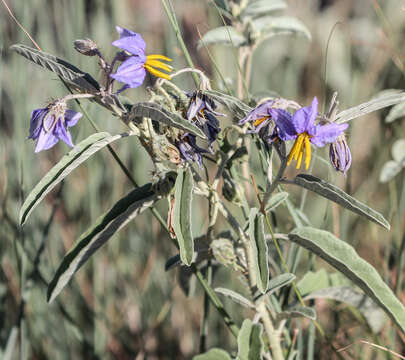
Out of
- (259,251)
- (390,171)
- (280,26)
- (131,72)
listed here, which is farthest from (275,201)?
(280,26)

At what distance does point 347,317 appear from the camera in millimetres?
1733

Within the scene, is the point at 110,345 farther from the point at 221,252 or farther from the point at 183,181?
the point at 183,181

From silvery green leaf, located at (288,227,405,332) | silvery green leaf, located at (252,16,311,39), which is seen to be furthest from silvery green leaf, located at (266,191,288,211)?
silvery green leaf, located at (252,16,311,39)

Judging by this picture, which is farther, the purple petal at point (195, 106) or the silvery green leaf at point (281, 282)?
the silvery green leaf at point (281, 282)

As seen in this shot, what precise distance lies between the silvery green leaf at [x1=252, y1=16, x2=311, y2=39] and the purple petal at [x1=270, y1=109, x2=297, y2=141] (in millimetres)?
730

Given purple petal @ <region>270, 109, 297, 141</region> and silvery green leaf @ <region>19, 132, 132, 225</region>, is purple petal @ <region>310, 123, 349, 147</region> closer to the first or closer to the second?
purple petal @ <region>270, 109, 297, 141</region>

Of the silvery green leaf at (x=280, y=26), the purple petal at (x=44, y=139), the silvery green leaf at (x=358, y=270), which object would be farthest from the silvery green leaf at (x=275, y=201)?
the silvery green leaf at (x=280, y=26)

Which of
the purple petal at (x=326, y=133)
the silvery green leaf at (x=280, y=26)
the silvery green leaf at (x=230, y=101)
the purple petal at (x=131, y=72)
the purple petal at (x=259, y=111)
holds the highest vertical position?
the purple petal at (x=131, y=72)

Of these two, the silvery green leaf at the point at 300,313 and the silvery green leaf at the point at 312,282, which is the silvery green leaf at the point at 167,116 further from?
the silvery green leaf at the point at 312,282

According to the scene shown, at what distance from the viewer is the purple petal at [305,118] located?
0.80m

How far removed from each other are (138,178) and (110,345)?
640mm

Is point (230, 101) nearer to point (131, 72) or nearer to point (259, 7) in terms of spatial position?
point (131, 72)

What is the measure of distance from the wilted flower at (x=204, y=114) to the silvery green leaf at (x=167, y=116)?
0.22ft

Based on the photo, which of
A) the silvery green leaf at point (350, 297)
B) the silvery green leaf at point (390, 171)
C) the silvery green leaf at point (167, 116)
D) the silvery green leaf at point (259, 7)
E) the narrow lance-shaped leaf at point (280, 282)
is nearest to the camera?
the silvery green leaf at point (167, 116)
